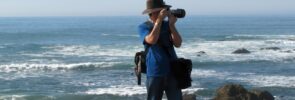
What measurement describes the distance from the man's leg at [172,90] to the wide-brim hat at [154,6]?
0.70m

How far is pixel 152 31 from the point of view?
17.9 ft

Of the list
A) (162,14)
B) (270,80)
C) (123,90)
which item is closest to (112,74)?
(123,90)

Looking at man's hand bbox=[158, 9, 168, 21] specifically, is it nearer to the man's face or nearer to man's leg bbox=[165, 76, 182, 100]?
the man's face

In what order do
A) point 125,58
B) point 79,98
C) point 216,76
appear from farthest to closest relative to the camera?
1. point 125,58
2. point 216,76
3. point 79,98

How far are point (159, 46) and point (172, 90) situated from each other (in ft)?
1.57

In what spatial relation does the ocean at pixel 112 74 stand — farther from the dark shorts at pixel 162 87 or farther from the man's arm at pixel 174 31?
the man's arm at pixel 174 31

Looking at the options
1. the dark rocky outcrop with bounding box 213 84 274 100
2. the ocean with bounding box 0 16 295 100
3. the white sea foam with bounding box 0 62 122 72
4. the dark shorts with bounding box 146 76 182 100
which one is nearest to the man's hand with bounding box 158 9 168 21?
the dark shorts with bounding box 146 76 182 100

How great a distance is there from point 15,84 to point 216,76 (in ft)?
28.5

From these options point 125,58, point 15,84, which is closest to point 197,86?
point 15,84

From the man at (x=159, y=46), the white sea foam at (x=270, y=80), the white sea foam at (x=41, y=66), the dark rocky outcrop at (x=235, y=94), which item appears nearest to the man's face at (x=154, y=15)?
the man at (x=159, y=46)

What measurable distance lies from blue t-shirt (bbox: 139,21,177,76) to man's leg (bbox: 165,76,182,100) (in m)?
0.09

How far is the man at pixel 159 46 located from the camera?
550cm

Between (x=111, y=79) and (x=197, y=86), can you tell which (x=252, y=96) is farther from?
(x=111, y=79)

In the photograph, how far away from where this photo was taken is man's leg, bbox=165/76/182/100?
577 centimetres
